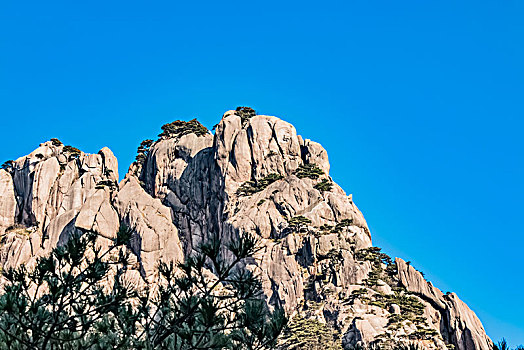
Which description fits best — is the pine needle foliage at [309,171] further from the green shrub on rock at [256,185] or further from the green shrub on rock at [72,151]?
the green shrub on rock at [72,151]

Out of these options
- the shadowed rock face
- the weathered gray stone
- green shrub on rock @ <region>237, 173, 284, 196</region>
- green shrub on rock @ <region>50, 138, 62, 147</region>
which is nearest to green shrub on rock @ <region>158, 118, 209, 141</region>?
the shadowed rock face

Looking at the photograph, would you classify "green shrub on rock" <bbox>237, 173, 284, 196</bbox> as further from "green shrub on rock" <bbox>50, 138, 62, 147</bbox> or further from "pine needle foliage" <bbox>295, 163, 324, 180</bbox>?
"green shrub on rock" <bbox>50, 138, 62, 147</bbox>

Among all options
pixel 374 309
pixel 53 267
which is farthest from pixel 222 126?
pixel 53 267

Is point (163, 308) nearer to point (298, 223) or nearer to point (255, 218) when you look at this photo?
point (298, 223)

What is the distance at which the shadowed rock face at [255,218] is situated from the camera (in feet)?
183

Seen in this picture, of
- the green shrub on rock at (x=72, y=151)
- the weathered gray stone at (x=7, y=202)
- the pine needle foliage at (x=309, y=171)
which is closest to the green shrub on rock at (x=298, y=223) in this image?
the pine needle foliage at (x=309, y=171)

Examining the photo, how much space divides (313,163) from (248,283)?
63.5 metres

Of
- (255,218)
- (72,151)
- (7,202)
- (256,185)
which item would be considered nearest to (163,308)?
(255,218)

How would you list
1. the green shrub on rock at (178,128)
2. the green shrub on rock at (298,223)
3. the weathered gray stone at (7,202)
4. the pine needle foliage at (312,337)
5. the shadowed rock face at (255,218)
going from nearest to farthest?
the pine needle foliage at (312,337) → the shadowed rock face at (255,218) → the green shrub on rock at (298,223) → the weathered gray stone at (7,202) → the green shrub on rock at (178,128)

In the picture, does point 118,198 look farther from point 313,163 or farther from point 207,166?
point 313,163

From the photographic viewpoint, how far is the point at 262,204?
220 ft

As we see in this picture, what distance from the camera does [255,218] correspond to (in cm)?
6519

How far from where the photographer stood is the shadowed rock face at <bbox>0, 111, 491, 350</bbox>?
55656 millimetres

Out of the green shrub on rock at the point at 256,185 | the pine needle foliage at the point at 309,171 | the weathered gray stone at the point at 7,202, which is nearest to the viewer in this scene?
the green shrub on rock at the point at 256,185
